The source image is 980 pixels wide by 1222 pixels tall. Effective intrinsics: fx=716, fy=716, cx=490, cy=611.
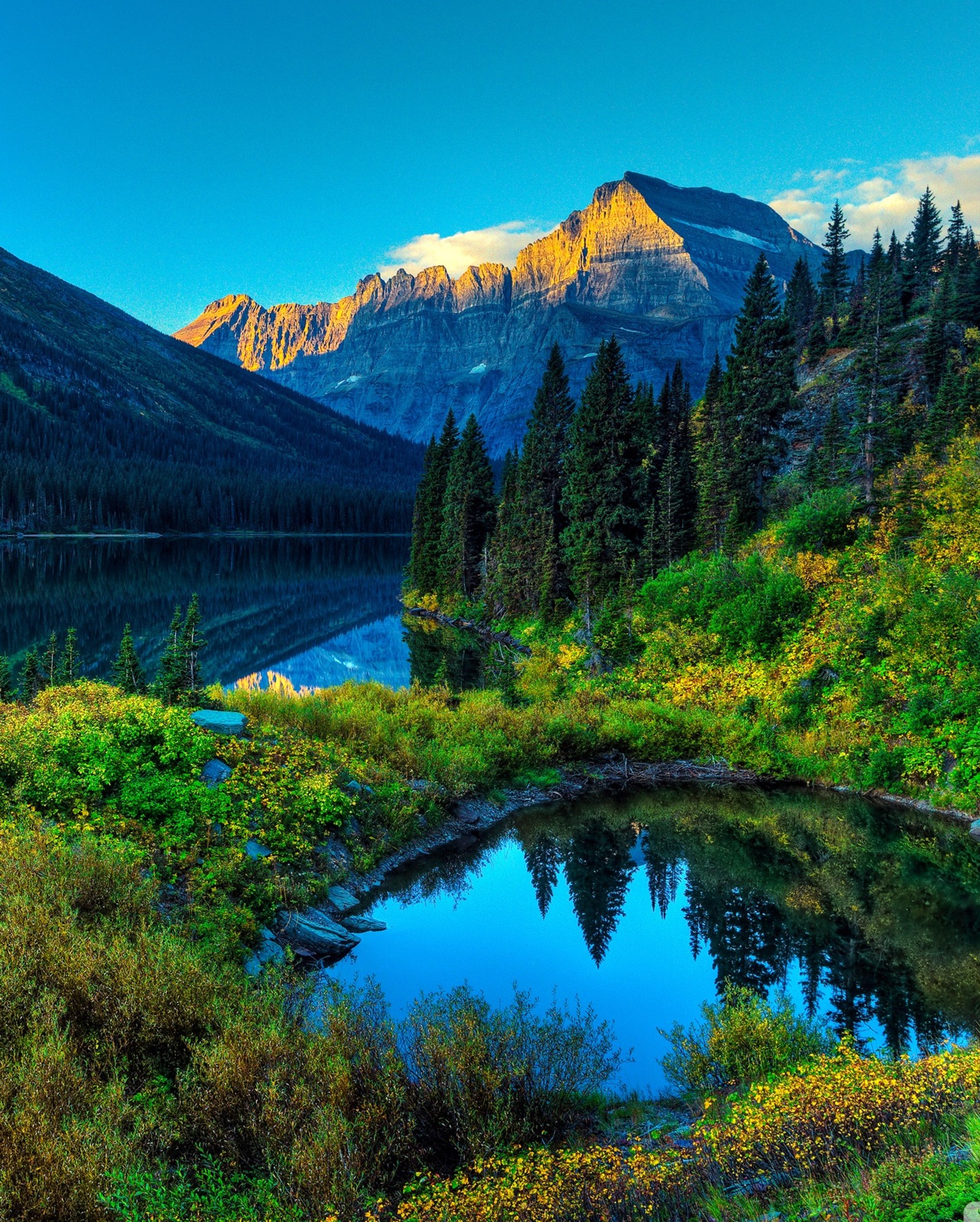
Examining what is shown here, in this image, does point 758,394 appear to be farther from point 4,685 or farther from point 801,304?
point 801,304

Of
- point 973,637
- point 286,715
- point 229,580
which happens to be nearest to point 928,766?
point 973,637

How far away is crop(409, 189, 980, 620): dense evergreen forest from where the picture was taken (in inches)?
1369

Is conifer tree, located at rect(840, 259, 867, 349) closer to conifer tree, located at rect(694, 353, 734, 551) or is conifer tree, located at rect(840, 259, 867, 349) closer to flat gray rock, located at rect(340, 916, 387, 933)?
conifer tree, located at rect(694, 353, 734, 551)

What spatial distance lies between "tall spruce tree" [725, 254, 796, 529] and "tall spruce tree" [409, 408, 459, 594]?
29816 millimetres

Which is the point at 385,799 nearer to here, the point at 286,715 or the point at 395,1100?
the point at 286,715

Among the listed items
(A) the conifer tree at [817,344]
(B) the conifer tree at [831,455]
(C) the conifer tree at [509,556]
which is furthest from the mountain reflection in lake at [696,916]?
(A) the conifer tree at [817,344]

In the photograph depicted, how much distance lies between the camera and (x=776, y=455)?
41969mm

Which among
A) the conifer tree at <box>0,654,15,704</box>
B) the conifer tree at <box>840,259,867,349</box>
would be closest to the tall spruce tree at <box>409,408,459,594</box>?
the conifer tree at <box>840,259,867,349</box>

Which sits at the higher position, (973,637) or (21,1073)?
(973,637)

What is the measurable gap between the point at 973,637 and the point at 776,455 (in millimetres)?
24572

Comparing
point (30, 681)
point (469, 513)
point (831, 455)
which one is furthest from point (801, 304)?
point (30, 681)

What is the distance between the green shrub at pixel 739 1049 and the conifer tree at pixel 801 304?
65382 mm

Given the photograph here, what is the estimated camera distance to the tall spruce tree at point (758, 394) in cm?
4034

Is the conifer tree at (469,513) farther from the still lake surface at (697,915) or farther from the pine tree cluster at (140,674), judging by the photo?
the still lake surface at (697,915)
